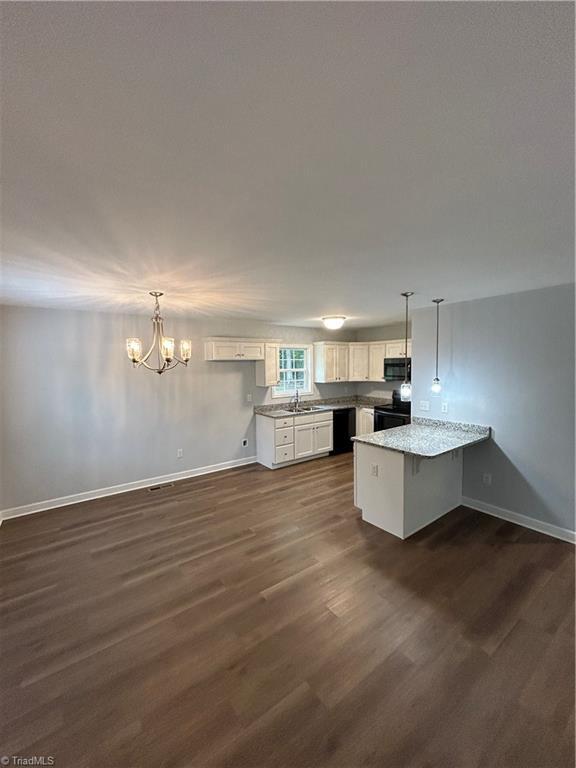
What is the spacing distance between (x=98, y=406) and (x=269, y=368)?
2680 mm

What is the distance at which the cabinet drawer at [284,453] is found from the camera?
546 cm

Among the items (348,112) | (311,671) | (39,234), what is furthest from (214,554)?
(348,112)

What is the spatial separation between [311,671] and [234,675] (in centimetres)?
46

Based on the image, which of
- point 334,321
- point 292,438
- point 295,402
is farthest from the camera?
point 295,402

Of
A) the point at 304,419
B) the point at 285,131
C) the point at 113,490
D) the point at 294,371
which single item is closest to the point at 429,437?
the point at 304,419

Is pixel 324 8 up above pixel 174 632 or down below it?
above

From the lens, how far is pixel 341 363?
6668 mm

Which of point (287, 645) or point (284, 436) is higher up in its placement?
point (284, 436)

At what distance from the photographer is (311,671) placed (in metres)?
1.90

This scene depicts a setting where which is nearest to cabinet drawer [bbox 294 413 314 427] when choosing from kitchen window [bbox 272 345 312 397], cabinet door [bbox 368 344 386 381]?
kitchen window [bbox 272 345 312 397]

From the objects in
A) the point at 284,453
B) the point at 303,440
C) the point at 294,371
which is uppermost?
the point at 294,371

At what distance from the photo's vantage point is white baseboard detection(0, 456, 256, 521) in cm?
386

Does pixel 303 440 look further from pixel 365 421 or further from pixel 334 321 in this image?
pixel 334 321

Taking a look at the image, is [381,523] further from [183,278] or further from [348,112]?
[348,112]
